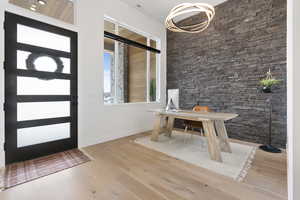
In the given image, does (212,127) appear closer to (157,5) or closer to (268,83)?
(268,83)

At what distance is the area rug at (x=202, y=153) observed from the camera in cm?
200

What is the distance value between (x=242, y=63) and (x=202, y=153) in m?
2.33

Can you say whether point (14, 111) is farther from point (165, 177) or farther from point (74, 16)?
point (165, 177)

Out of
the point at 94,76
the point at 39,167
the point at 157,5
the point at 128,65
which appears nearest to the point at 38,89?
the point at 94,76

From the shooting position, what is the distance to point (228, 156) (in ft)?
7.97

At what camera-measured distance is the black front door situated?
2084mm

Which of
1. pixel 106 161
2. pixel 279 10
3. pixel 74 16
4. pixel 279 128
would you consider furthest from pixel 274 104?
pixel 74 16

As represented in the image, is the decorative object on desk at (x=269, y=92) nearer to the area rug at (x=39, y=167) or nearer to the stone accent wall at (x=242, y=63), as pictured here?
the stone accent wall at (x=242, y=63)

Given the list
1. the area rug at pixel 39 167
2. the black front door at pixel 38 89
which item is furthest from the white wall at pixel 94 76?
the area rug at pixel 39 167

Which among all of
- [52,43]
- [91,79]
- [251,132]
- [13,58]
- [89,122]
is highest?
[52,43]

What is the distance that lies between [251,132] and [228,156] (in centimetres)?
124

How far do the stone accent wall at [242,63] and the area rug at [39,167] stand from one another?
3.26m

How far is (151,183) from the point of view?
1693 millimetres

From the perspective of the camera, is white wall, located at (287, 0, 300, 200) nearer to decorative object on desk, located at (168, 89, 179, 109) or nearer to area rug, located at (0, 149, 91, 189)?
decorative object on desk, located at (168, 89, 179, 109)
